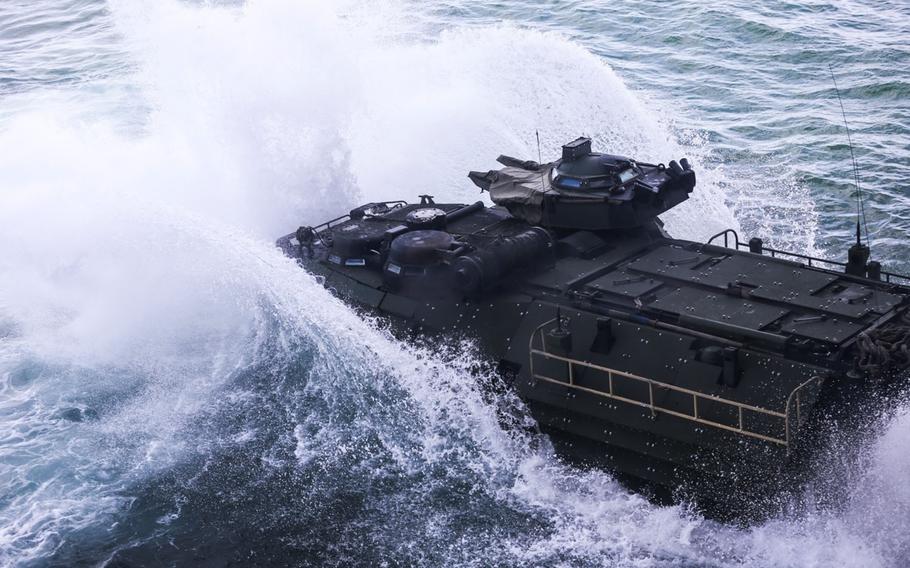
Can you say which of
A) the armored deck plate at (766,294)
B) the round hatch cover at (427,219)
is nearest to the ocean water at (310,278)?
the armored deck plate at (766,294)

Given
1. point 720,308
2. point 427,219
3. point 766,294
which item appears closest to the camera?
point 720,308

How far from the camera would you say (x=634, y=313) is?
20.8 metres

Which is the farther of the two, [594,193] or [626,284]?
[594,193]

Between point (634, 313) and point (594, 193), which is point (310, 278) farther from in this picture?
point (634, 313)

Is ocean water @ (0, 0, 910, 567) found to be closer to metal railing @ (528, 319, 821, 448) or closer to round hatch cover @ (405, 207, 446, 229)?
metal railing @ (528, 319, 821, 448)

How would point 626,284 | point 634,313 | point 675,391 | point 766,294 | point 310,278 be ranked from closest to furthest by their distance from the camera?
point 675,391 → point 766,294 → point 634,313 → point 626,284 → point 310,278

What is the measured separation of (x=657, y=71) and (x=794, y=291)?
2564 centimetres

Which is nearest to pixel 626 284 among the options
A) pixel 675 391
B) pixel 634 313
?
pixel 634 313

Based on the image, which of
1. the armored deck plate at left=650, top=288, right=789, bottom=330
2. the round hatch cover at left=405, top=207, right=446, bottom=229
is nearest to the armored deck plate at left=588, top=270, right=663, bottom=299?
the armored deck plate at left=650, top=288, right=789, bottom=330

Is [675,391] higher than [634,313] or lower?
lower

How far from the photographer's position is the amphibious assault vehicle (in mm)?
18484

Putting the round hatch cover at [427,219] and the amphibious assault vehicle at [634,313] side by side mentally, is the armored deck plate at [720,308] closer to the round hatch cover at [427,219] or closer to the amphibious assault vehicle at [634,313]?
the amphibious assault vehicle at [634,313]

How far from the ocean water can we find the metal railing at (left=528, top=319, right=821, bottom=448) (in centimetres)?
105

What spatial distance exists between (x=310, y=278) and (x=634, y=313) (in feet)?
25.6
